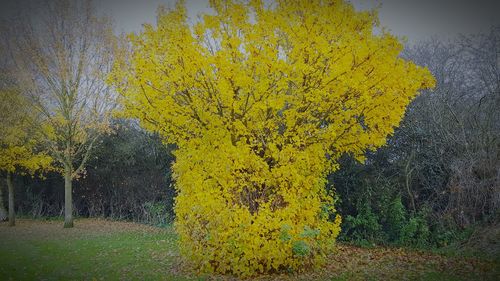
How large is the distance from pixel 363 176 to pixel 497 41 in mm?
6371

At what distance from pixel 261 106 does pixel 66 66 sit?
39.1ft

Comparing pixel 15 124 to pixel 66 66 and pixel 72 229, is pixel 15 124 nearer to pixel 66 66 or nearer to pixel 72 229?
pixel 66 66

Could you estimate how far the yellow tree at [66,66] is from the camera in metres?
16.2

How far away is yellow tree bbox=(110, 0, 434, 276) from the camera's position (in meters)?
7.96

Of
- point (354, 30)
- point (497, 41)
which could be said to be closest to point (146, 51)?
point (354, 30)

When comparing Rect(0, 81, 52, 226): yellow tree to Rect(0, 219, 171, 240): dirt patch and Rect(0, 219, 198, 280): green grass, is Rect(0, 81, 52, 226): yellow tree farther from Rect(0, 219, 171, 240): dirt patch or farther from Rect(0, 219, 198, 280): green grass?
Rect(0, 219, 198, 280): green grass

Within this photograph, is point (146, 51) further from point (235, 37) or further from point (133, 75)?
point (235, 37)

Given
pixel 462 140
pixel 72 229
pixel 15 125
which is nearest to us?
pixel 462 140

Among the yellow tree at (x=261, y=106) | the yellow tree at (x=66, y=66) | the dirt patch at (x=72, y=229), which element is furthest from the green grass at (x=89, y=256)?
the yellow tree at (x=66, y=66)

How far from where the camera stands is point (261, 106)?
308 inches

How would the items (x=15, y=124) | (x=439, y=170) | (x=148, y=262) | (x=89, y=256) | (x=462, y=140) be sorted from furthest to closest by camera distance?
(x=15, y=124) → (x=439, y=170) → (x=462, y=140) → (x=89, y=256) → (x=148, y=262)

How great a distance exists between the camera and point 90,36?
17.0 meters

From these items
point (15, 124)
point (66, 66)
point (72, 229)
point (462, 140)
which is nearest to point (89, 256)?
point (72, 229)

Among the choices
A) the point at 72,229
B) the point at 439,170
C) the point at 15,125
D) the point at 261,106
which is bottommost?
the point at 72,229
